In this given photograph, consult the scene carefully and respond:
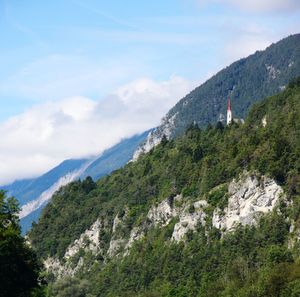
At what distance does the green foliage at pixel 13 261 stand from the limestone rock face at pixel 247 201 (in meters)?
104

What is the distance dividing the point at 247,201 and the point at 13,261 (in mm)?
112491

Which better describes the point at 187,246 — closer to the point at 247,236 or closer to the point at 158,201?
the point at 247,236

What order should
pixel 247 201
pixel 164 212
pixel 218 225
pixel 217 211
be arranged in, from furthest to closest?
pixel 164 212
pixel 217 211
pixel 218 225
pixel 247 201

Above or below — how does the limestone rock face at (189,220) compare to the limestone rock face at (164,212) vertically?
below

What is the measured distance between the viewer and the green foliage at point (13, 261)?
48531 mm

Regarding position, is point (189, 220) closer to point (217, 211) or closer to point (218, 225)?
point (217, 211)

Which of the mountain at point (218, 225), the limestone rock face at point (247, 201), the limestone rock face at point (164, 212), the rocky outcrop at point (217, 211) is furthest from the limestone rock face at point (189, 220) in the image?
the limestone rock face at point (164, 212)

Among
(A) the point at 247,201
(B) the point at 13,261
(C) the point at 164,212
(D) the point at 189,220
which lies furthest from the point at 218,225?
(B) the point at 13,261

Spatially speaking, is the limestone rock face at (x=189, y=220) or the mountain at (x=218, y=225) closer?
the mountain at (x=218, y=225)

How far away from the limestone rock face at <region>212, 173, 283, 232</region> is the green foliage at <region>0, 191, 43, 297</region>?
10381cm

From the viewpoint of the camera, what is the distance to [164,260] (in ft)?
534

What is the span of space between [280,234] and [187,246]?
27.2 metres

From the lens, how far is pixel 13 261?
49.5 meters

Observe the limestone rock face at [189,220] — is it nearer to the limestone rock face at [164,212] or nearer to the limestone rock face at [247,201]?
the limestone rock face at [247,201]
